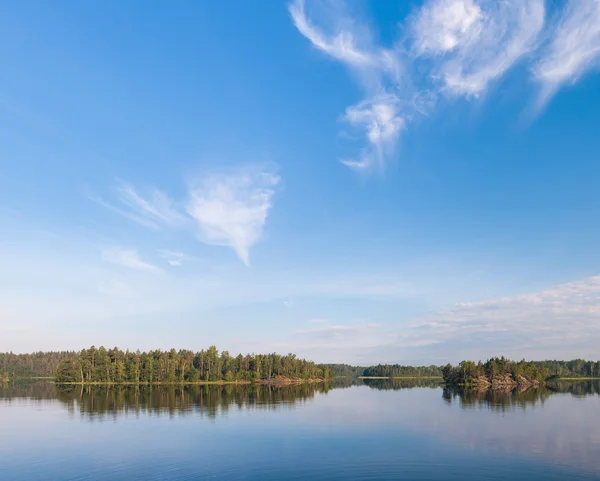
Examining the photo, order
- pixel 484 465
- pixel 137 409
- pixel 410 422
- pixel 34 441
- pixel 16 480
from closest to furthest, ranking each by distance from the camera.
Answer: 1. pixel 16 480
2. pixel 484 465
3. pixel 34 441
4. pixel 410 422
5. pixel 137 409

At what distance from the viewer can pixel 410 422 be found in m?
78.8

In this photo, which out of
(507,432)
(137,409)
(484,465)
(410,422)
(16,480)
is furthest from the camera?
(137,409)

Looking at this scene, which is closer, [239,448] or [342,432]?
[239,448]

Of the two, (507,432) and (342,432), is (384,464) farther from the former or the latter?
(507,432)

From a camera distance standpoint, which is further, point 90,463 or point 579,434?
point 579,434

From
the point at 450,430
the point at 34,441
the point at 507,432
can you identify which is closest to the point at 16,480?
the point at 34,441

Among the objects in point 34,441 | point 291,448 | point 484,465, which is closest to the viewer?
point 484,465

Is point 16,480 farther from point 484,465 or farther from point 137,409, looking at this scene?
point 137,409

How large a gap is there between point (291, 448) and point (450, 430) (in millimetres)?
29138

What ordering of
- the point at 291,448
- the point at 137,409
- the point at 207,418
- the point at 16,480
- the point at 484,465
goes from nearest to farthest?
the point at 16,480 → the point at 484,465 → the point at 291,448 → the point at 207,418 → the point at 137,409

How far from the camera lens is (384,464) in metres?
44.2

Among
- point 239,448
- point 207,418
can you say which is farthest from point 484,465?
point 207,418

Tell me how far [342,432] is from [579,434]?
3486 cm

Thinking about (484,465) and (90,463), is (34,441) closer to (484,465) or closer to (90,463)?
(90,463)
